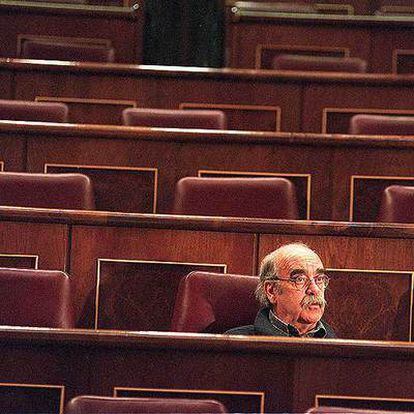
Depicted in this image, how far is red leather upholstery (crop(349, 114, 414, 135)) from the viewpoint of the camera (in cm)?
163

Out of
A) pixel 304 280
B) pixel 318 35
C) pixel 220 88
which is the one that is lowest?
pixel 304 280

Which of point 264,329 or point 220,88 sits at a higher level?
point 220,88

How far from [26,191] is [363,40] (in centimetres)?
104

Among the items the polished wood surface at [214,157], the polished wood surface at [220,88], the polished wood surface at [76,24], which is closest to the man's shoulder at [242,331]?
the polished wood surface at [214,157]

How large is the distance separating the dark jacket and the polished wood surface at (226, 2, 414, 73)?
115 cm

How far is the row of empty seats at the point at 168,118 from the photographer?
5.32ft

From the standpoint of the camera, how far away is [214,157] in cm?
147

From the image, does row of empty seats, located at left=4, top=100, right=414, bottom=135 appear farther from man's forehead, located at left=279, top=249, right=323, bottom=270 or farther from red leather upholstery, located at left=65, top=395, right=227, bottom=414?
red leather upholstery, located at left=65, top=395, right=227, bottom=414

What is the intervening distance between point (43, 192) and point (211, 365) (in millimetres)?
488

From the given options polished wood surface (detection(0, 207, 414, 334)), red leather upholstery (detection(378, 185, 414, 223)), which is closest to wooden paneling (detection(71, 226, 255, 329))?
polished wood surface (detection(0, 207, 414, 334))

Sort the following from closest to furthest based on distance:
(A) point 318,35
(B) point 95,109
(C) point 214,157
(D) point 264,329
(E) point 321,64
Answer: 1. (D) point 264,329
2. (C) point 214,157
3. (B) point 95,109
4. (E) point 321,64
5. (A) point 318,35

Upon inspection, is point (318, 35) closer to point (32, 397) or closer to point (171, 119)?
point (171, 119)

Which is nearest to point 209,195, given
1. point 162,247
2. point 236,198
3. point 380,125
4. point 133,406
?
point 236,198

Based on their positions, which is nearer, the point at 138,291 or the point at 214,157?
the point at 138,291
